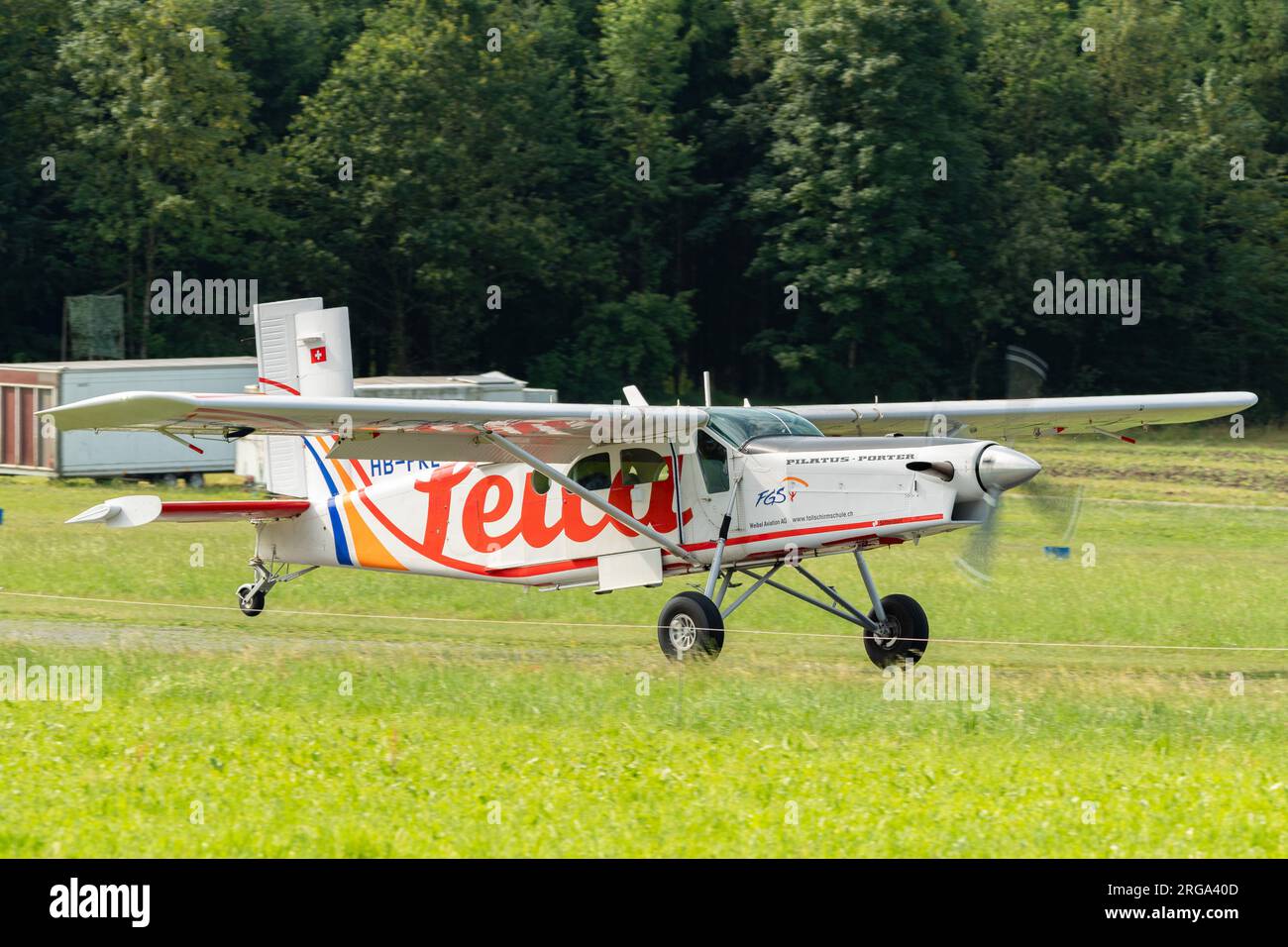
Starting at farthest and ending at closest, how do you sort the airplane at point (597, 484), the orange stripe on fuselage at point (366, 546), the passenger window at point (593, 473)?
1. the orange stripe on fuselage at point (366, 546)
2. the passenger window at point (593, 473)
3. the airplane at point (597, 484)

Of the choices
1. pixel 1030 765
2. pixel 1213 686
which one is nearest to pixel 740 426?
pixel 1213 686

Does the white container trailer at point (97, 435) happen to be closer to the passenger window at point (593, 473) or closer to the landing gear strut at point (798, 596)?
the passenger window at point (593, 473)

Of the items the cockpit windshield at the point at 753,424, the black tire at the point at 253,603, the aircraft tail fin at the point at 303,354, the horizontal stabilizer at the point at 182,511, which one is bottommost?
the black tire at the point at 253,603

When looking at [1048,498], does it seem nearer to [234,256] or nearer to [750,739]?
[750,739]

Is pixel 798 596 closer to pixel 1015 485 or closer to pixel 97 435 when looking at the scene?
pixel 1015 485

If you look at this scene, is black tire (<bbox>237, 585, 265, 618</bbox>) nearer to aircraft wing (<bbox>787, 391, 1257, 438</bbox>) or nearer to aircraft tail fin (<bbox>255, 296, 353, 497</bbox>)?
aircraft tail fin (<bbox>255, 296, 353, 497</bbox>)

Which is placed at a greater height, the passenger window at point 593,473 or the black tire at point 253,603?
the passenger window at point 593,473

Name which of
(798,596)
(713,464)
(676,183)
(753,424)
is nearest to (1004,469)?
(798,596)

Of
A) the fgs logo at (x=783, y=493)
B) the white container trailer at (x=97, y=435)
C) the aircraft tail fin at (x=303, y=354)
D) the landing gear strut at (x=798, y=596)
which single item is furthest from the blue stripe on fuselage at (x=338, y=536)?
the white container trailer at (x=97, y=435)

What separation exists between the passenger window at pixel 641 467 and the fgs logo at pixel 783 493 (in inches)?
38.1

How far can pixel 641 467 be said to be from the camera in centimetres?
1448

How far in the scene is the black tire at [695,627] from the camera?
44.8 ft

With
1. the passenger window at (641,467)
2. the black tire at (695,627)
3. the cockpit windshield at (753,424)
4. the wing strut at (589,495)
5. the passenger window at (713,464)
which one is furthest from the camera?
the passenger window at (641,467)

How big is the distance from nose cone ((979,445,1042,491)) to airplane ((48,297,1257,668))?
0.01 meters
